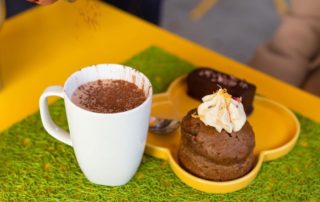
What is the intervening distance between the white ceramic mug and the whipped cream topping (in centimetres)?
10

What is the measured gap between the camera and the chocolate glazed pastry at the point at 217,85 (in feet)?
3.08

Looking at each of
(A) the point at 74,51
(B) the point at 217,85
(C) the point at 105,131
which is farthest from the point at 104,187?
(A) the point at 74,51

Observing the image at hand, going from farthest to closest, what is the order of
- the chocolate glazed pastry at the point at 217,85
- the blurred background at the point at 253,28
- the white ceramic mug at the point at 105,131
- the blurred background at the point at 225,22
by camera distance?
the blurred background at the point at 225,22
the blurred background at the point at 253,28
the chocolate glazed pastry at the point at 217,85
the white ceramic mug at the point at 105,131

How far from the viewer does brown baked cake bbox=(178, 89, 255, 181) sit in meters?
0.76

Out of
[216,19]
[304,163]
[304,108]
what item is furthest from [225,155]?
[216,19]

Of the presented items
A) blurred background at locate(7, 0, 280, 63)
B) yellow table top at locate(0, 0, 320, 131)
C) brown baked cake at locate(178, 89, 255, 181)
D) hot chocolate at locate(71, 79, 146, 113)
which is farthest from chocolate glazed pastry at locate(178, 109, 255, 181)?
blurred background at locate(7, 0, 280, 63)

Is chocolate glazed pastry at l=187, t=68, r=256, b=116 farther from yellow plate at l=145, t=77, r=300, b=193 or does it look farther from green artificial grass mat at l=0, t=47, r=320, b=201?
green artificial grass mat at l=0, t=47, r=320, b=201

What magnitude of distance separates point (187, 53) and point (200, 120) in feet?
1.43

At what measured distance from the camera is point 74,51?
116 centimetres

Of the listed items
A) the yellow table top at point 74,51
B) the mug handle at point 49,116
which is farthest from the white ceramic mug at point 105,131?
the yellow table top at point 74,51

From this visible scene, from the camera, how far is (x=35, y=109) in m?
0.96

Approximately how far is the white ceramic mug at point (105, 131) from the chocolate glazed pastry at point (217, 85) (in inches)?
8.6

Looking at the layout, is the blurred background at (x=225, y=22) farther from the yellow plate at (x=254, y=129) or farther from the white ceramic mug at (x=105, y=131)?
the white ceramic mug at (x=105, y=131)

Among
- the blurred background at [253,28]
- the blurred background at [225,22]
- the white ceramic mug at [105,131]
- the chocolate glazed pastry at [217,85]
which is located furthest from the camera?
the blurred background at [225,22]
